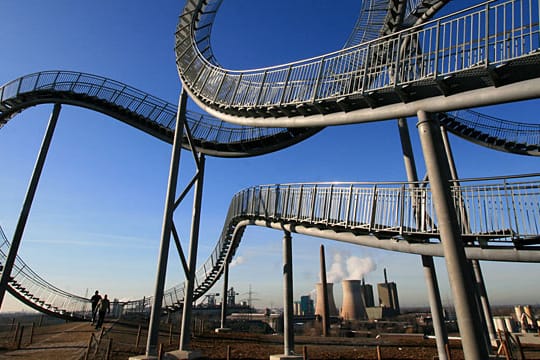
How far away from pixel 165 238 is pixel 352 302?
4829 cm

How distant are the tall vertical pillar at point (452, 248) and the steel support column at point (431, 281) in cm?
420

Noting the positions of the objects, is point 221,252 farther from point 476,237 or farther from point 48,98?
point 476,237

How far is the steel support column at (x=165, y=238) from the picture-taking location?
36.4 feet

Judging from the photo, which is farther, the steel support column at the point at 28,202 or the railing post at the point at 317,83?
the steel support column at the point at 28,202

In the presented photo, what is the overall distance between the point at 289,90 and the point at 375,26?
21.2 ft

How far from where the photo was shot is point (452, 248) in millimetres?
5930

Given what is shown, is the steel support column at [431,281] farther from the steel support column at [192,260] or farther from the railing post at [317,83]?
the steel support column at [192,260]

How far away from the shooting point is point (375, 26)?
530 inches

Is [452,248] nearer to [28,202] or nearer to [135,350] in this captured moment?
[135,350]

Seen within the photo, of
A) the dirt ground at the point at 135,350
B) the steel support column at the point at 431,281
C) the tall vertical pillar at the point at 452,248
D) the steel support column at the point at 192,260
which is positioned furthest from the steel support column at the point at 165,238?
the tall vertical pillar at the point at 452,248

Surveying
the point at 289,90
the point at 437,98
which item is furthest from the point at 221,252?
the point at 437,98

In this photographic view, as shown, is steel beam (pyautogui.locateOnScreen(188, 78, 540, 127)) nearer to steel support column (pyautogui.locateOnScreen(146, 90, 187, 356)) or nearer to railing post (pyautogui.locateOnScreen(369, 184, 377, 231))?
railing post (pyautogui.locateOnScreen(369, 184, 377, 231))

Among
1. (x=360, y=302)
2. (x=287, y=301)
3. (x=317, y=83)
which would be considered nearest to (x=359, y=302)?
(x=360, y=302)

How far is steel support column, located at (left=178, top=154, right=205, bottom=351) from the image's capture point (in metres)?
12.6
